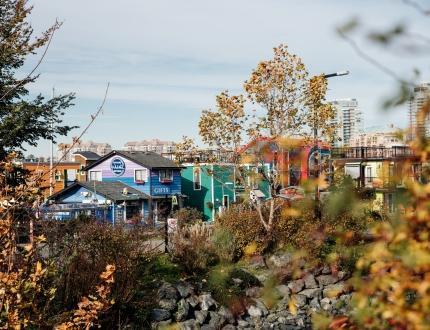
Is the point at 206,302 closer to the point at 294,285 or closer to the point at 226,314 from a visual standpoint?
the point at 226,314

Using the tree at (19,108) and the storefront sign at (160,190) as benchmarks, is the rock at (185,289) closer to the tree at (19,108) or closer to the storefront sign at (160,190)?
the tree at (19,108)

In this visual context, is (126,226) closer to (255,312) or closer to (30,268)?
(255,312)

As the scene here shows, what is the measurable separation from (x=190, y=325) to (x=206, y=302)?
1236 mm

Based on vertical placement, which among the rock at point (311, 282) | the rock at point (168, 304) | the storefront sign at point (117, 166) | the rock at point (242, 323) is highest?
the storefront sign at point (117, 166)

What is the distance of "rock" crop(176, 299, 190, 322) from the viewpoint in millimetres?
14130

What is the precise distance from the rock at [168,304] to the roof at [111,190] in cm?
2232

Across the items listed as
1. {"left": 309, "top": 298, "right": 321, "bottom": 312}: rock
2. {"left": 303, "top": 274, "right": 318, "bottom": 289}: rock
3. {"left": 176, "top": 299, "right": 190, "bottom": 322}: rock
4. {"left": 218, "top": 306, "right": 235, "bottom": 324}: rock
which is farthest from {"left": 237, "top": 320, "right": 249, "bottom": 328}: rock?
{"left": 303, "top": 274, "right": 318, "bottom": 289}: rock

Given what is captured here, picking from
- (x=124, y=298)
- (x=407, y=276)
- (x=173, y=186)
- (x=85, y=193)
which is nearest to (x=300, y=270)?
(x=407, y=276)

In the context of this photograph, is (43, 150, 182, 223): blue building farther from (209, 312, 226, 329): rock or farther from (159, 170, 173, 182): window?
(209, 312, 226, 329): rock

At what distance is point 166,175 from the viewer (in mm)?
40312

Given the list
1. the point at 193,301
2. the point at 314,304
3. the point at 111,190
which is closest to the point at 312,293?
the point at 314,304

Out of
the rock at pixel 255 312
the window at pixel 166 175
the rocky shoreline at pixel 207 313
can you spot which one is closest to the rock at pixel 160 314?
the rocky shoreline at pixel 207 313

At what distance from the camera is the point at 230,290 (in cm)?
1603

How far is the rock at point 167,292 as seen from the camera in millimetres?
14402
